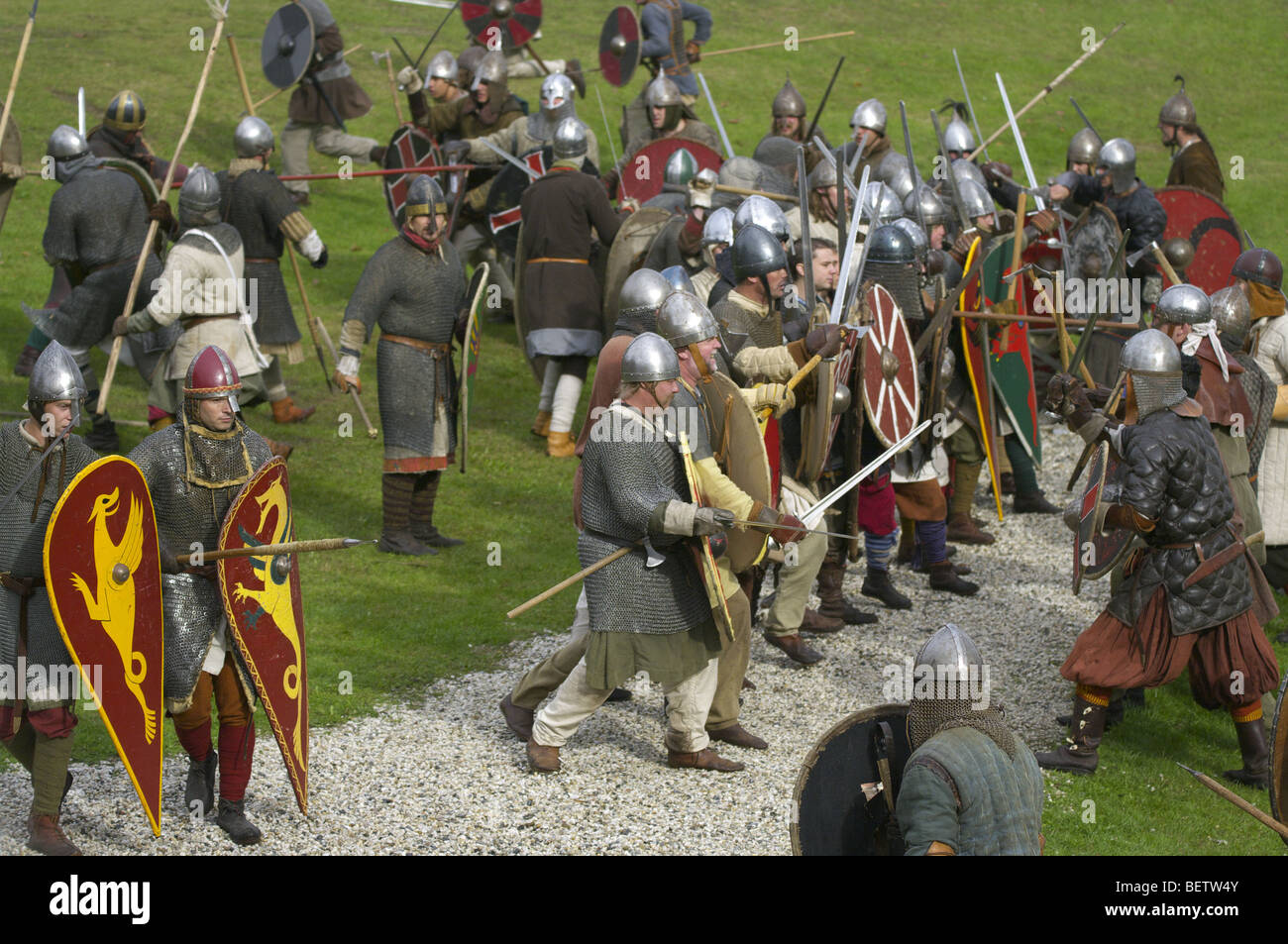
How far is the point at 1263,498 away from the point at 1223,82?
51.5 feet

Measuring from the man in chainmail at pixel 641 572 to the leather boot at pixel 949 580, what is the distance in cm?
264

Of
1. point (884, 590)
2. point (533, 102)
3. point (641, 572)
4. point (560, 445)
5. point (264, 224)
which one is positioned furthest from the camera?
point (533, 102)

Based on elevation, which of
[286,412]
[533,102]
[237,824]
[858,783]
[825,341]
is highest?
[533,102]

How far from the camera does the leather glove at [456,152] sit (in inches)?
471

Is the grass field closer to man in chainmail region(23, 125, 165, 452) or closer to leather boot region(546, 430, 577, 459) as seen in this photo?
leather boot region(546, 430, 577, 459)

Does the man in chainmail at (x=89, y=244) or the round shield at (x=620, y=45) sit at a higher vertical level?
the round shield at (x=620, y=45)

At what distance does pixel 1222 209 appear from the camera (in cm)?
1055

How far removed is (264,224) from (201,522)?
5.01m

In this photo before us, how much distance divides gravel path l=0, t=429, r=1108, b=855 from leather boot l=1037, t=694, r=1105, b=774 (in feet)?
1.26

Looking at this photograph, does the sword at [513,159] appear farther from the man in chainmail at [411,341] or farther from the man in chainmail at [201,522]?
the man in chainmail at [201,522]

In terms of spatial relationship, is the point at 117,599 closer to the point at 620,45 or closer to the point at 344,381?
the point at 344,381

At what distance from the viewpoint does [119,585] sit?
481 cm

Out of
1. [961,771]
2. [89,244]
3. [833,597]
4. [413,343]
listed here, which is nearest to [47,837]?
[961,771]

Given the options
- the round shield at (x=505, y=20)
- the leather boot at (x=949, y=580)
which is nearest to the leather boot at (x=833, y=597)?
the leather boot at (x=949, y=580)
